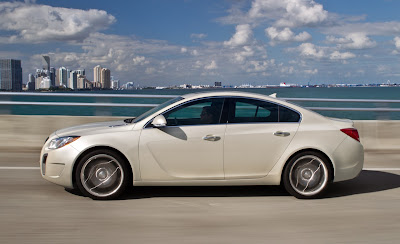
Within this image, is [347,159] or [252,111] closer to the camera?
[347,159]

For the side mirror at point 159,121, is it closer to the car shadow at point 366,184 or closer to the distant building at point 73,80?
the car shadow at point 366,184

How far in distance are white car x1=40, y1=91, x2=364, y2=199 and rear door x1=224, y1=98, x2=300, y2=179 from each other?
1 centimetres

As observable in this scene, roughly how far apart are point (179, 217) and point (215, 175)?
36.4 inches

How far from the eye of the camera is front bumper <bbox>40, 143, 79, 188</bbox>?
566cm

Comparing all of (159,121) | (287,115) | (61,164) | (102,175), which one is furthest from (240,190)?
(61,164)

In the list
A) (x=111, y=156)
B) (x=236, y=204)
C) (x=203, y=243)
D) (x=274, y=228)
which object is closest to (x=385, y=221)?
(x=274, y=228)

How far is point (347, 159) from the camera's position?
6.00 metres

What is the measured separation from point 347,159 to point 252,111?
4.53 ft

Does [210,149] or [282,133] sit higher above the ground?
[282,133]

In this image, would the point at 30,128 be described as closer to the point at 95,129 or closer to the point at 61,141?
the point at 61,141

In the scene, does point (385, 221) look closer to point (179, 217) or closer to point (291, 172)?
point (291, 172)

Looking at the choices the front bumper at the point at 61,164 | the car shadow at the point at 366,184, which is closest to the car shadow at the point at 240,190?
the car shadow at the point at 366,184

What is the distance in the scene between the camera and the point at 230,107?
599 centimetres

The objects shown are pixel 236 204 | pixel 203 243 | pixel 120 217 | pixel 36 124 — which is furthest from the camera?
pixel 36 124
